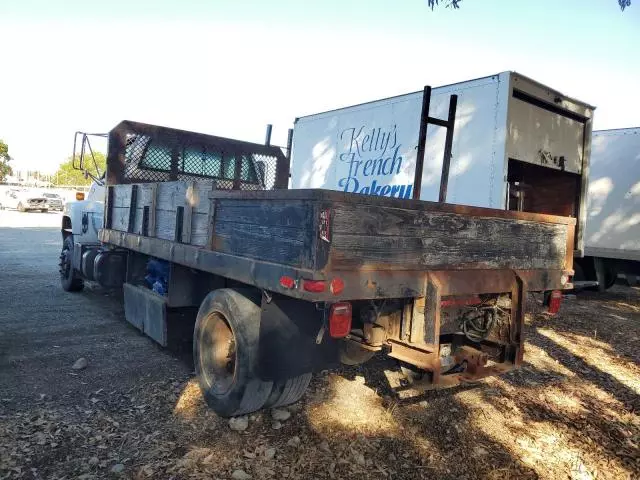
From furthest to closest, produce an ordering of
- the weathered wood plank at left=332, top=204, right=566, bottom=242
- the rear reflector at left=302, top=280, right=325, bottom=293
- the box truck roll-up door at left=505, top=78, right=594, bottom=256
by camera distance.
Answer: the box truck roll-up door at left=505, top=78, right=594, bottom=256
the weathered wood plank at left=332, top=204, right=566, bottom=242
the rear reflector at left=302, top=280, right=325, bottom=293

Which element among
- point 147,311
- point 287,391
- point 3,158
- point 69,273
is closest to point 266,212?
point 287,391

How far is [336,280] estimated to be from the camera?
2678mm

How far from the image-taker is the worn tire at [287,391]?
352 cm

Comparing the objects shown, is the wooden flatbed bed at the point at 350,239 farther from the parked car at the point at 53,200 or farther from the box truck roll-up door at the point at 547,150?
the parked car at the point at 53,200

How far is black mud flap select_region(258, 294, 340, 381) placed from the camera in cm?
316

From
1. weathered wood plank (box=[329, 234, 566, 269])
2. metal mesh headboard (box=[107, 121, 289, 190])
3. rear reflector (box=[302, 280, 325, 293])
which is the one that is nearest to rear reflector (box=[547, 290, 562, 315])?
weathered wood plank (box=[329, 234, 566, 269])

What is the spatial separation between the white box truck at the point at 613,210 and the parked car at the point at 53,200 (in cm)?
3198

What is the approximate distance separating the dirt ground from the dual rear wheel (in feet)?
0.54

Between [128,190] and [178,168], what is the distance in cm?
119

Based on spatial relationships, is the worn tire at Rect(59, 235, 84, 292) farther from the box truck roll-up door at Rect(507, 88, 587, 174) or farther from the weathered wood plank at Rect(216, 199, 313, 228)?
the box truck roll-up door at Rect(507, 88, 587, 174)

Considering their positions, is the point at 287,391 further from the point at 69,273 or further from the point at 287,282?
the point at 69,273

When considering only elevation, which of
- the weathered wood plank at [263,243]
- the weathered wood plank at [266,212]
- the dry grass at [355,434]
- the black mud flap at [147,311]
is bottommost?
the dry grass at [355,434]

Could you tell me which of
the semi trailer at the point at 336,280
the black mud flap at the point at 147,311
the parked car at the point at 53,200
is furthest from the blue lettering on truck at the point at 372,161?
the parked car at the point at 53,200

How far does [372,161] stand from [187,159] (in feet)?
10.5
